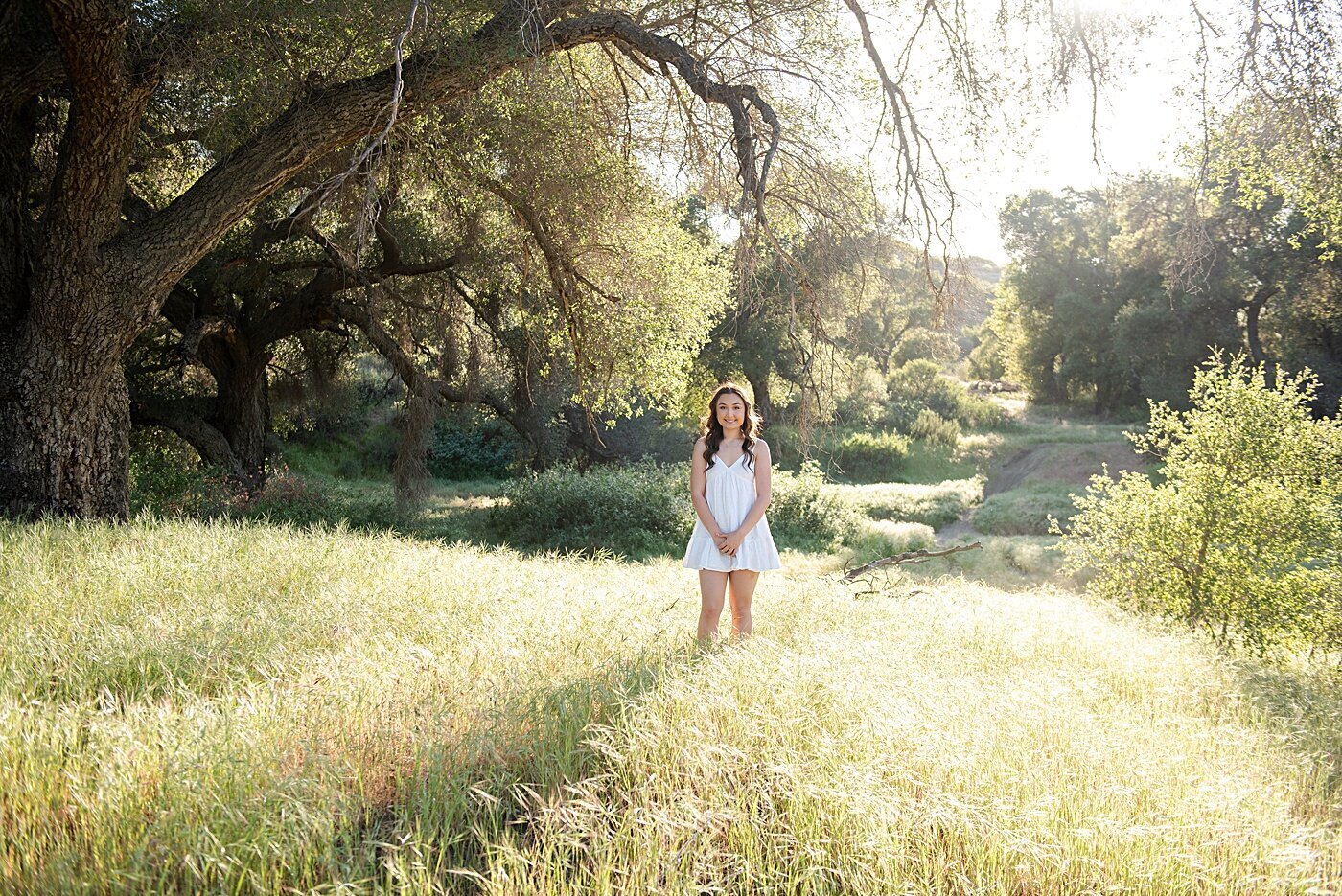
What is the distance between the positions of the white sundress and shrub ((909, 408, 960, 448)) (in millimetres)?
31850

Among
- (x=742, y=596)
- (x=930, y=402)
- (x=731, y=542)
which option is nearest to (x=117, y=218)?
(x=731, y=542)

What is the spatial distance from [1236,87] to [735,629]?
566cm

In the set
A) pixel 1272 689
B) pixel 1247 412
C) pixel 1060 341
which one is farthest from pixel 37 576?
pixel 1060 341

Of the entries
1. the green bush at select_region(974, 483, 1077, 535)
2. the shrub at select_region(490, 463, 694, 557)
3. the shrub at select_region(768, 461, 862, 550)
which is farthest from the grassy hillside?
the green bush at select_region(974, 483, 1077, 535)

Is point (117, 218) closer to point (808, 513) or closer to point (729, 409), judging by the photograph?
point (729, 409)

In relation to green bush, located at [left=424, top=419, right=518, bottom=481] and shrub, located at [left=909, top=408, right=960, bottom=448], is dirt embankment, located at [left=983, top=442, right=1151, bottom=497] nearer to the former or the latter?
shrub, located at [left=909, top=408, right=960, bottom=448]

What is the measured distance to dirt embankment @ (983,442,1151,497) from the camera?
26672 mm

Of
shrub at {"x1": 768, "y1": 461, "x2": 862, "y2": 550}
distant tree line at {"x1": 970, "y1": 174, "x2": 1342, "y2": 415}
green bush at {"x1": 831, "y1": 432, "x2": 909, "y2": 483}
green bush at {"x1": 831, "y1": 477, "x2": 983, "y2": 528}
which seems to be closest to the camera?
shrub at {"x1": 768, "y1": 461, "x2": 862, "y2": 550}

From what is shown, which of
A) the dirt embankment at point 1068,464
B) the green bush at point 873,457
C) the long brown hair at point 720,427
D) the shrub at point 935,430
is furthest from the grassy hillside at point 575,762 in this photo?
the shrub at point 935,430

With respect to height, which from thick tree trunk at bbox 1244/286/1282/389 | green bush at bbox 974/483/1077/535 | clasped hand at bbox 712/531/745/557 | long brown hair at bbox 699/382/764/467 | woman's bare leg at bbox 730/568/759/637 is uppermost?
thick tree trunk at bbox 1244/286/1282/389

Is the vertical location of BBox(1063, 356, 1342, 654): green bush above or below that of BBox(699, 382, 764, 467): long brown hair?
below

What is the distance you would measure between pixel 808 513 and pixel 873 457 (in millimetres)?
15234

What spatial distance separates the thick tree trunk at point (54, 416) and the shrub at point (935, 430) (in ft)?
105

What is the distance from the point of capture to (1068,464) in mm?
27594
